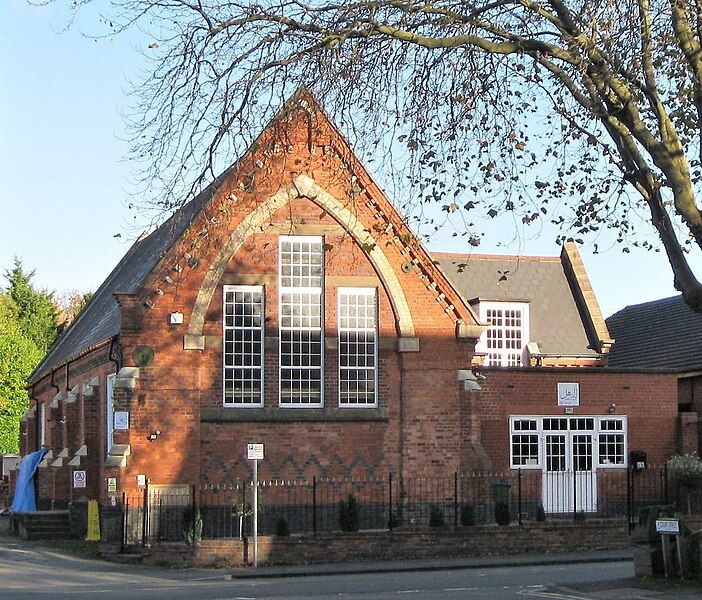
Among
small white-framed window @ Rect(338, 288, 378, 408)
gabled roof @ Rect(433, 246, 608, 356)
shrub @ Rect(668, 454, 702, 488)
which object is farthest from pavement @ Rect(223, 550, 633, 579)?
gabled roof @ Rect(433, 246, 608, 356)

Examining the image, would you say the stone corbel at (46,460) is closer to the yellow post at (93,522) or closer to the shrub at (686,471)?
the yellow post at (93,522)

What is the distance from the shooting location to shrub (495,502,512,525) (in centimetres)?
2825

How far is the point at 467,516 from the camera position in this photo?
27.9 m

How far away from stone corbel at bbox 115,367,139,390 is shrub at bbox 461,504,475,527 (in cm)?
801

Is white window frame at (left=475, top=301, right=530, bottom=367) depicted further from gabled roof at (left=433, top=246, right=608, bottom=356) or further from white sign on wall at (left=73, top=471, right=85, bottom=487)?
white sign on wall at (left=73, top=471, right=85, bottom=487)

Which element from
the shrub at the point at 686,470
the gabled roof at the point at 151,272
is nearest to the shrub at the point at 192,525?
the gabled roof at the point at 151,272

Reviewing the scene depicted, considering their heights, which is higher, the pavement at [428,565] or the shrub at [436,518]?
the shrub at [436,518]

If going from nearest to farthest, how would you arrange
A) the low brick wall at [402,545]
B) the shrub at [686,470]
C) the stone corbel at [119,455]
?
the low brick wall at [402,545] < the stone corbel at [119,455] < the shrub at [686,470]

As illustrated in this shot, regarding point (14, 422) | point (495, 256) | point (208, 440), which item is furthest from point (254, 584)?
point (14, 422)

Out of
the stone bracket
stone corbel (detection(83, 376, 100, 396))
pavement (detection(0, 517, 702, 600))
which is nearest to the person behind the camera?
pavement (detection(0, 517, 702, 600))

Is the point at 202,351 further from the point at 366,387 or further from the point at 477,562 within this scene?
the point at 477,562

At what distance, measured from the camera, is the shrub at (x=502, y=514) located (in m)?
28.2

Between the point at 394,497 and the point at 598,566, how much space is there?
711 centimetres

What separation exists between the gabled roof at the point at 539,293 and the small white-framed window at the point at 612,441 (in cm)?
949
